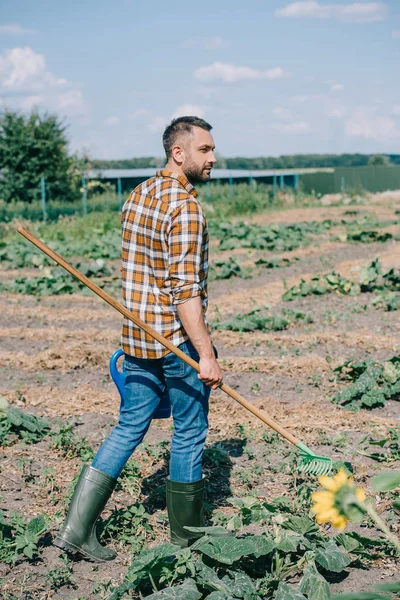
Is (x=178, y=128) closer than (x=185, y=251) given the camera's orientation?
No

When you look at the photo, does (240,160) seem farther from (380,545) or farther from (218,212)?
(380,545)

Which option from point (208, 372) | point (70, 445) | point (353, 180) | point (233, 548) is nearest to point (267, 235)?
point (70, 445)

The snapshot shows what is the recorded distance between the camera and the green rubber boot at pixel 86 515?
3.08 metres

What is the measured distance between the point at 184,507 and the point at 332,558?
2.21ft

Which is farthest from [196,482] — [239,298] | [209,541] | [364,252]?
[364,252]

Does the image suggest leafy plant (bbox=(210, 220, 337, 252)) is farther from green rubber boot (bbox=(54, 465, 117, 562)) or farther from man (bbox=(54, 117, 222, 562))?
green rubber boot (bbox=(54, 465, 117, 562))

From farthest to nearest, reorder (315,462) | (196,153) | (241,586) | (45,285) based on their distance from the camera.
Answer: (45,285) < (315,462) < (196,153) < (241,586)

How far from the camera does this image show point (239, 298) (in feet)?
30.2

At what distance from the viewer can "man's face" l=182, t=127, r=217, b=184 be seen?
3.04m

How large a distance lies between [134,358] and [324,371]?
9.79 feet

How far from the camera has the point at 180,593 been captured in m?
2.48

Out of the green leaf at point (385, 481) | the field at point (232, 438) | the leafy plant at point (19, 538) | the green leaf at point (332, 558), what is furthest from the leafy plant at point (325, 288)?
the green leaf at point (385, 481)

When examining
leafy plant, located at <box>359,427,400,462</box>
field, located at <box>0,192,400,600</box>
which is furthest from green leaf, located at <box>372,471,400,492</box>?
leafy plant, located at <box>359,427,400,462</box>

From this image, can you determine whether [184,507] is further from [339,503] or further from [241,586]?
[339,503]
